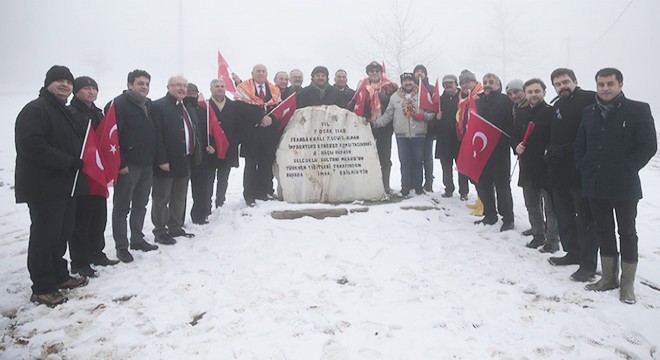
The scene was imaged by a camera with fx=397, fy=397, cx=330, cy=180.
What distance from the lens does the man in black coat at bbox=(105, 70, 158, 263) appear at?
4.79m

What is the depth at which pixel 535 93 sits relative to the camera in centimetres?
483

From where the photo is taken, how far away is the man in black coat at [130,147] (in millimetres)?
4793

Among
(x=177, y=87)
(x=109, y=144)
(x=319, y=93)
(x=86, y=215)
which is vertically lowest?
(x=86, y=215)

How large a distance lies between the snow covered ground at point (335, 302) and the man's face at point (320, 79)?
272cm

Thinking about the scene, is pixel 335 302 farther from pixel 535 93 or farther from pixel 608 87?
pixel 535 93

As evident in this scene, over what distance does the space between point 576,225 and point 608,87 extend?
1.66 metres

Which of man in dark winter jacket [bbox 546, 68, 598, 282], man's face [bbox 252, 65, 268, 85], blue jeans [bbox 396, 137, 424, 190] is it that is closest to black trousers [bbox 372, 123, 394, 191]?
blue jeans [bbox 396, 137, 424, 190]

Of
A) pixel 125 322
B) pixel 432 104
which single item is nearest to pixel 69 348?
pixel 125 322

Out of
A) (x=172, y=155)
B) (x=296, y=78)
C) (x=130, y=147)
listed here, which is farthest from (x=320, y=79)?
(x=130, y=147)

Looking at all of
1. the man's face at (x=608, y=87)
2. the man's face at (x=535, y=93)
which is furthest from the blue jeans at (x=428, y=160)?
the man's face at (x=608, y=87)

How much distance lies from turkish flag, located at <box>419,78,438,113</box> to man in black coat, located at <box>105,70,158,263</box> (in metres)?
4.39

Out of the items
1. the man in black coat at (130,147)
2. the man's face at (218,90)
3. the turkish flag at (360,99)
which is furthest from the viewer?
the turkish flag at (360,99)

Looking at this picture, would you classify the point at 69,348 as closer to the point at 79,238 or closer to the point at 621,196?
the point at 79,238

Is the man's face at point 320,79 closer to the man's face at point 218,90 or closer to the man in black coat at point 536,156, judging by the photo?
the man's face at point 218,90
